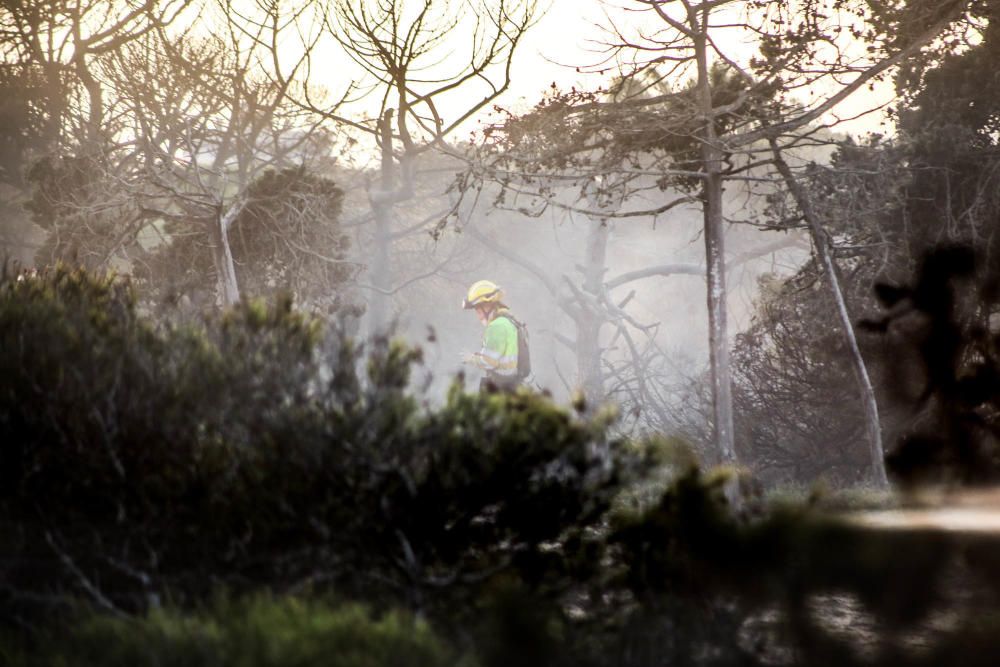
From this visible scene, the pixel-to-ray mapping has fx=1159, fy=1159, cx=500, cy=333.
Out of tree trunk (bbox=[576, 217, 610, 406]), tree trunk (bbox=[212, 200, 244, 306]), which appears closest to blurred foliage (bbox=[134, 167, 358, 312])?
tree trunk (bbox=[212, 200, 244, 306])

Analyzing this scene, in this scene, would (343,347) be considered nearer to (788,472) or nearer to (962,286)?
(962,286)

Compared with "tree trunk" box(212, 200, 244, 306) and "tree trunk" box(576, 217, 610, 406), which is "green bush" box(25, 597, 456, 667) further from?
"tree trunk" box(576, 217, 610, 406)

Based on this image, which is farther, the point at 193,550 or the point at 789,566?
the point at 193,550

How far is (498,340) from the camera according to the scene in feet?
36.4

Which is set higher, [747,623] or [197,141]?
[197,141]

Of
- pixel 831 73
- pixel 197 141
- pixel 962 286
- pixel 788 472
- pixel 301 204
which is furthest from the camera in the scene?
pixel 197 141

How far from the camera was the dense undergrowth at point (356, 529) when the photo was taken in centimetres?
402

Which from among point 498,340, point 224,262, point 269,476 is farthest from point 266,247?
point 269,476

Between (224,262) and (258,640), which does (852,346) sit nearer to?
(224,262)

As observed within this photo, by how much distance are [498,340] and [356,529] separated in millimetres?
6618

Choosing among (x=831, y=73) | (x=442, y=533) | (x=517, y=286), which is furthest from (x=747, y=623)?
(x=517, y=286)

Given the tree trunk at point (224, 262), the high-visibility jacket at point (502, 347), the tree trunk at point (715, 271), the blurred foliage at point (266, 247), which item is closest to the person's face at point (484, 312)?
the high-visibility jacket at point (502, 347)

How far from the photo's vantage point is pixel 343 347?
4758 millimetres

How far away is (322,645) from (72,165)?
15.3m
